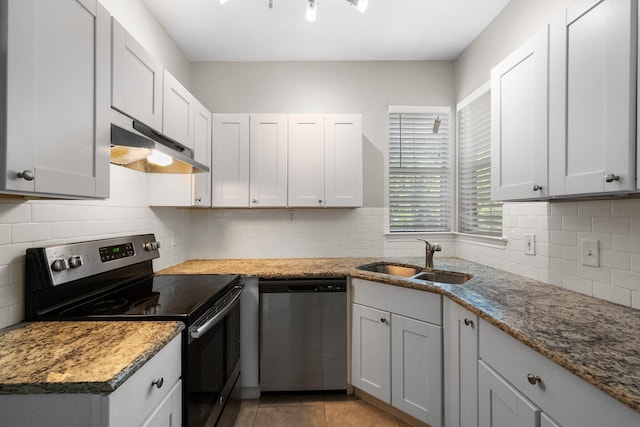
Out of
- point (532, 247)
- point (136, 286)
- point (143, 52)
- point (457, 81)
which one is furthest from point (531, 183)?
point (136, 286)

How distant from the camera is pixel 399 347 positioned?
1.99 m

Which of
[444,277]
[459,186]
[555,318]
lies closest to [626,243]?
[555,318]

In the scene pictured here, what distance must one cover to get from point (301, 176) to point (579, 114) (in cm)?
182

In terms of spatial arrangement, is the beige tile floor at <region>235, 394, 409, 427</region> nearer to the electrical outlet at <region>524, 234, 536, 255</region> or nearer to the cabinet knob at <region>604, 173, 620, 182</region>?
the electrical outlet at <region>524, 234, 536, 255</region>

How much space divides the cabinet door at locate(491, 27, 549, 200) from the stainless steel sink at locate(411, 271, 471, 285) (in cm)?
68

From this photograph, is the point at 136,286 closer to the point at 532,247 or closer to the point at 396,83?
the point at 532,247

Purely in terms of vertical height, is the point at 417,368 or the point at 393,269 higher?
the point at 393,269

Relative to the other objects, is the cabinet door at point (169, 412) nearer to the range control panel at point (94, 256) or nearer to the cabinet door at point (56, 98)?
the range control panel at point (94, 256)

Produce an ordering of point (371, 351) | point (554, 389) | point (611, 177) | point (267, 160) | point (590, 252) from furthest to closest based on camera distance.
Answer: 1. point (267, 160)
2. point (371, 351)
3. point (590, 252)
4. point (611, 177)
5. point (554, 389)

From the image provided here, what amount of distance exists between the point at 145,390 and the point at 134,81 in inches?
52.6

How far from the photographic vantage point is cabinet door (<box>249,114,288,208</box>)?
104 inches

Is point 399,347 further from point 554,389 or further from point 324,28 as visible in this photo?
point 324,28

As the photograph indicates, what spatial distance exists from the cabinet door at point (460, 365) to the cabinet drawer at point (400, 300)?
72mm

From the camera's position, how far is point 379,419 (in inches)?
82.0
